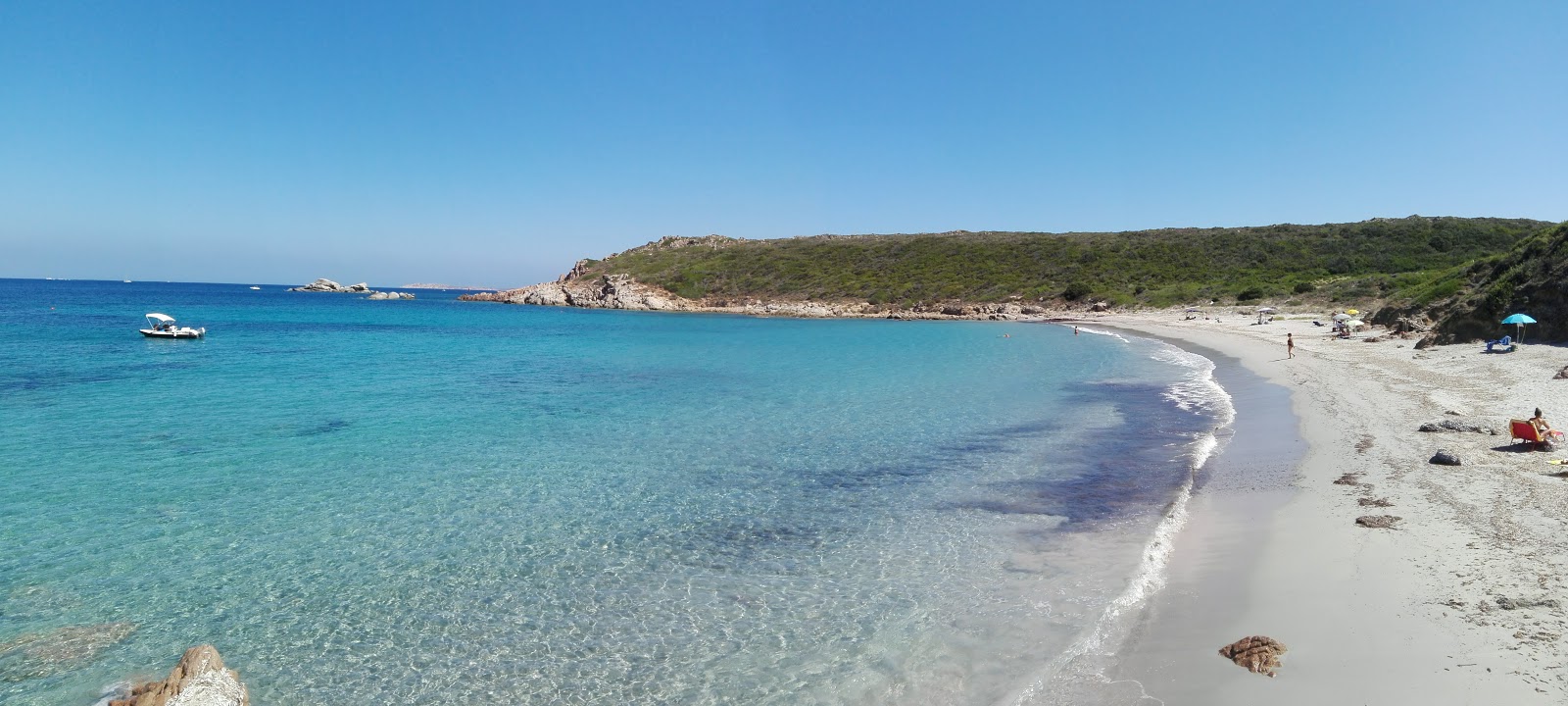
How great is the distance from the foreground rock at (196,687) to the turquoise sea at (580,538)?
54 centimetres

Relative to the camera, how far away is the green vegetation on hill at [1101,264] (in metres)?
72.9

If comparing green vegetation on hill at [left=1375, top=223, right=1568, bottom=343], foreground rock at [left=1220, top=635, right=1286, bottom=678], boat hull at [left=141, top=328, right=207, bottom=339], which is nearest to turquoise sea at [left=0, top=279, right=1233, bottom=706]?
foreground rock at [left=1220, top=635, right=1286, bottom=678]

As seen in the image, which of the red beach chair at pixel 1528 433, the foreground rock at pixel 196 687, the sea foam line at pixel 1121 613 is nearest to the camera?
the foreground rock at pixel 196 687

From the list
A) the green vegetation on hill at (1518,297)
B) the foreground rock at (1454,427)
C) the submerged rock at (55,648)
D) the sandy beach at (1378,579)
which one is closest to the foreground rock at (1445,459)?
the sandy beach at (1378,579)

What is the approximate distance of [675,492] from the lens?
1245 cm

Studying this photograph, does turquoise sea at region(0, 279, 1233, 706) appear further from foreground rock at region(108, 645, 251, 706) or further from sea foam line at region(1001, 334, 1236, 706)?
foreground rock at region(108, 645, 251, 706)

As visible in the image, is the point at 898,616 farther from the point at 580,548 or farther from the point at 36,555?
the point at 36,555

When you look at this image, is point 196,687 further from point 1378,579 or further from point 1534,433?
point 1534,433

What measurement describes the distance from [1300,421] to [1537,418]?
4.70 meters

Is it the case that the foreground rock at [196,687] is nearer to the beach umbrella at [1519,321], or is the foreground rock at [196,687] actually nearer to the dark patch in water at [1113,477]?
the dark patch in water at [1113,477]

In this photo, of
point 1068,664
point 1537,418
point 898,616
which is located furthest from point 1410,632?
point 1537,418

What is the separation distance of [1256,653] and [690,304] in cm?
9192

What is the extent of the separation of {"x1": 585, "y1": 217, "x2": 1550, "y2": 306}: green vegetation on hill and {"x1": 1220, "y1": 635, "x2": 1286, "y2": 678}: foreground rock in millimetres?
61449

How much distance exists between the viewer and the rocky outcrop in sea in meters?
80.5
